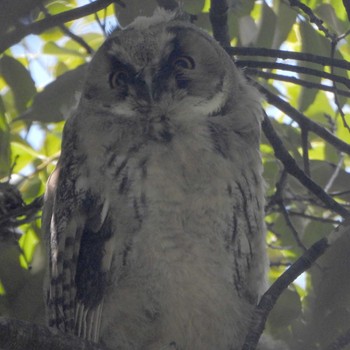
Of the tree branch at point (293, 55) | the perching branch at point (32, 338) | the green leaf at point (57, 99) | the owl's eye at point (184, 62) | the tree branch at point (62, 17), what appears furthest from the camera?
the green leaf at point (57, 99)

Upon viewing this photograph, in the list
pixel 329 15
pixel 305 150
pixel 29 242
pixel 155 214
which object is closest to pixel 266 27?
pixel 329 15

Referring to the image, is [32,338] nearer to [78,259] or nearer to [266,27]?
[78,259]

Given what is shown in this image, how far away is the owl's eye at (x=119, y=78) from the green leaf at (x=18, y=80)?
0.33 m

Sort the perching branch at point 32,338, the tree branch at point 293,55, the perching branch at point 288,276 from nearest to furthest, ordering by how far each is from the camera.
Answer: the perching branch at point 32,338 → the perching branch at point 288,276 → the tree branch at point 293,55

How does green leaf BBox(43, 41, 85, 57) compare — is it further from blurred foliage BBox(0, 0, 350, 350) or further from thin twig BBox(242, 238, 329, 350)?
thin twig BBox(242, 238, 329, 350)

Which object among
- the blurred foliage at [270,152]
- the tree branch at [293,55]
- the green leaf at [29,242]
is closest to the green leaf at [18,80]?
the blurred foliage at [270,152]

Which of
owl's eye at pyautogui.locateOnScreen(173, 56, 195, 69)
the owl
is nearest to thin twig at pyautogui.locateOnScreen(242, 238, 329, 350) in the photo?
the owl

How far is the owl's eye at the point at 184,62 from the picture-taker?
8.24 feet

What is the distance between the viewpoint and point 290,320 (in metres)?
2.43

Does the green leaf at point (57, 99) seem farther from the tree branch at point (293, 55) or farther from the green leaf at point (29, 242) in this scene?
the tree branch at point (293, 55)

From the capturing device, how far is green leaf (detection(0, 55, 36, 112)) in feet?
8.80

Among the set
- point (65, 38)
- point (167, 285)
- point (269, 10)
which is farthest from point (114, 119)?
point (65, 38)

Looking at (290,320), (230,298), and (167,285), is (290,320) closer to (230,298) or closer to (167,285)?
(230,298)

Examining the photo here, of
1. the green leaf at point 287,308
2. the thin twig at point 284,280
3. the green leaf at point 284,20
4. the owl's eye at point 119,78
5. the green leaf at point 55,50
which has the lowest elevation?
the thin twig at point 284,280
